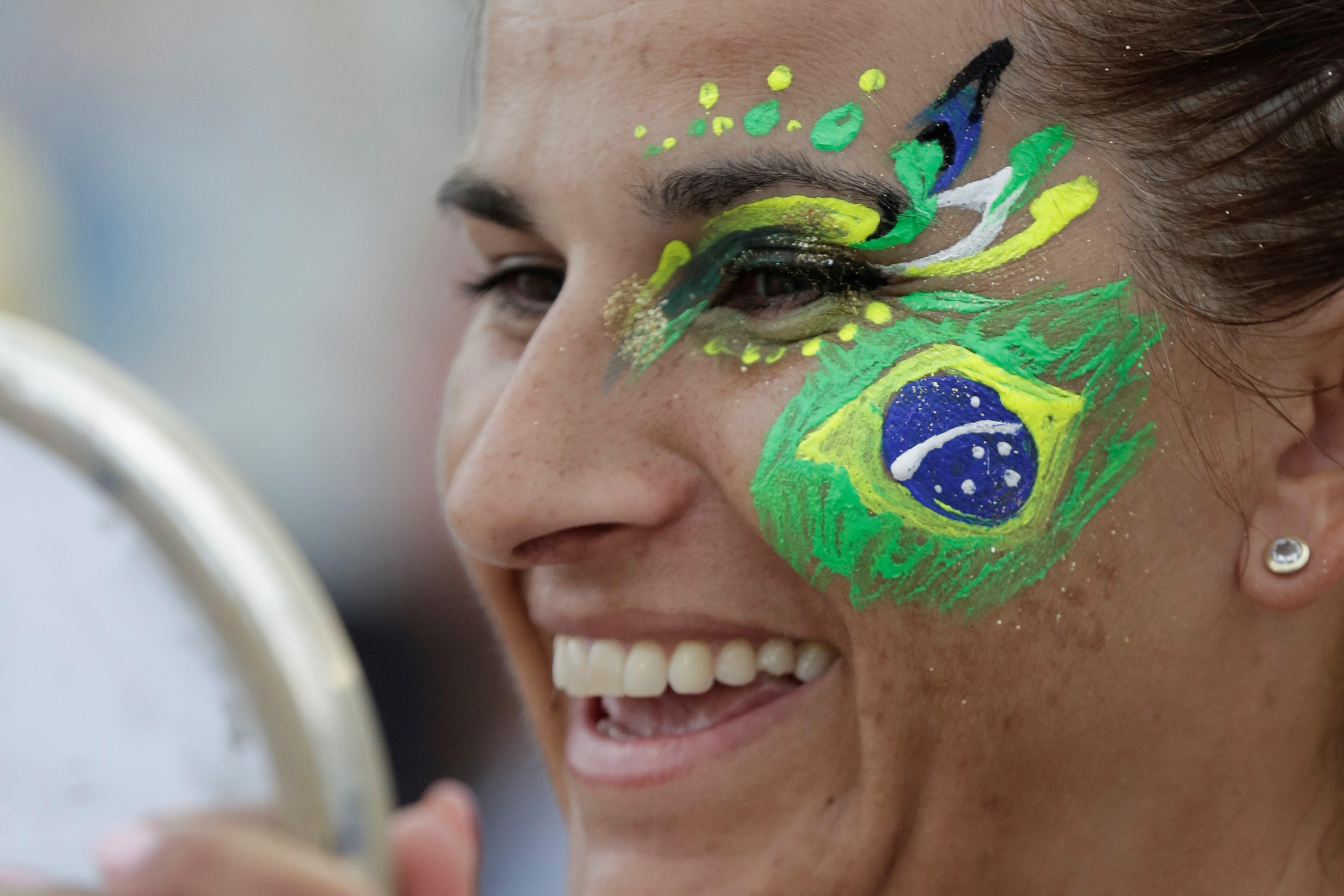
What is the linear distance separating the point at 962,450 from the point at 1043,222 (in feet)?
0.64

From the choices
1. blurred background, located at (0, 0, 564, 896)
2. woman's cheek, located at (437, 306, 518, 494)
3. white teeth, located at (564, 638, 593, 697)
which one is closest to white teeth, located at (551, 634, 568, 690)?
white teeth, located at (564, 638, 593, 697)

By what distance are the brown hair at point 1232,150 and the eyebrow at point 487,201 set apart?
0.53 meters

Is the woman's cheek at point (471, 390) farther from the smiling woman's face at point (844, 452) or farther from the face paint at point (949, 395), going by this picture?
the face paint at point (949, 395)

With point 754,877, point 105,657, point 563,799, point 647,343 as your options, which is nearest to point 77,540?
point 105,657

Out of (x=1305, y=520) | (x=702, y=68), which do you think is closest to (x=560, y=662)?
(x=702, y=68)

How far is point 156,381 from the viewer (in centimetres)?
385

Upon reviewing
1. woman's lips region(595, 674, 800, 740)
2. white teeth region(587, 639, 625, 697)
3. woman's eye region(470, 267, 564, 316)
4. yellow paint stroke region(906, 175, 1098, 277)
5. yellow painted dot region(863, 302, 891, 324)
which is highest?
woman's eye region(470, 267, 564, 316)

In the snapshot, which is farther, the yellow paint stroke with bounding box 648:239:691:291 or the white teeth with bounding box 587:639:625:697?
the white teeth with bounding box 587:639:625:697

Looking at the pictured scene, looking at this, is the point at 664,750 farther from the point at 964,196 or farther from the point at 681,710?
the point at 964,196

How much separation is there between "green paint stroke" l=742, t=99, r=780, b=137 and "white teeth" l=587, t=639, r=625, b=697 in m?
0.50

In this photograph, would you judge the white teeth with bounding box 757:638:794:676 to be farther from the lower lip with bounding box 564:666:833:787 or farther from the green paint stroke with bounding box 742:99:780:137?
the green paint stroke with bounding box 742:99:780:137

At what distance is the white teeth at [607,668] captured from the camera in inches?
50.1


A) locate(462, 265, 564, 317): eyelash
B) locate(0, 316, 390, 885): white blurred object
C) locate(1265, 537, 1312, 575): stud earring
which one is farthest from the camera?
locate(462, 265, 564, 317): eyelash

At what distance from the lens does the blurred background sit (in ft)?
10.7
